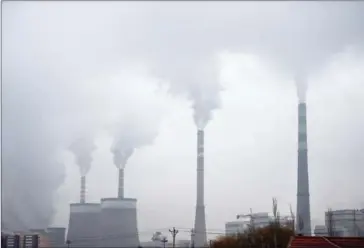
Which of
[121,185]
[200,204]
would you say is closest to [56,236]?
[121,185]

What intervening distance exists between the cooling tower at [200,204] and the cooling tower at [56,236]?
4.61 metres

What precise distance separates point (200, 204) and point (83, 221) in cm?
460

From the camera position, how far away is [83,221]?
17.6 metres

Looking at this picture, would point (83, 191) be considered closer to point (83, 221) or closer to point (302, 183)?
point (83, 221)

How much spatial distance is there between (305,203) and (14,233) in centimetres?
808

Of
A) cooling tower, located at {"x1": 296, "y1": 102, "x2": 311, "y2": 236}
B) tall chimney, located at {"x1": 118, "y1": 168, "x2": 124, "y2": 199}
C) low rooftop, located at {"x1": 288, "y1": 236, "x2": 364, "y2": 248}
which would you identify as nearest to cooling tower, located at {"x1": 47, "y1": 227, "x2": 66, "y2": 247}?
tall chimney, located at {"x1": 118, "y1": 168, "x2": 124, "y2": 199}

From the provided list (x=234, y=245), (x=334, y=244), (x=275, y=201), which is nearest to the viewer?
(x=334, y=244)

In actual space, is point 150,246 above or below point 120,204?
below

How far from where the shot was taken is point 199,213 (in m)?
15.5

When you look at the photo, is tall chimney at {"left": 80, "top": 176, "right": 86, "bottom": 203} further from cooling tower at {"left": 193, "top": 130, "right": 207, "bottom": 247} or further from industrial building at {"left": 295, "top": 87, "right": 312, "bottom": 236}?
industrial building at {"left": 295, "top": 87, "right": 312, "bottom": 236}

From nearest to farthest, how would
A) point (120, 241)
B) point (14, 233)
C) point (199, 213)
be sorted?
point (14, 233), point (199, 213), point (120, 241)

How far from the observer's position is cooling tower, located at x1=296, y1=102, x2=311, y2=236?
41.4 feet

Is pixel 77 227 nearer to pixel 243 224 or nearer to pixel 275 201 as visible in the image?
pixel 243 224

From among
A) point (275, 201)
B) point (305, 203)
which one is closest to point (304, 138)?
point (305, 203)
